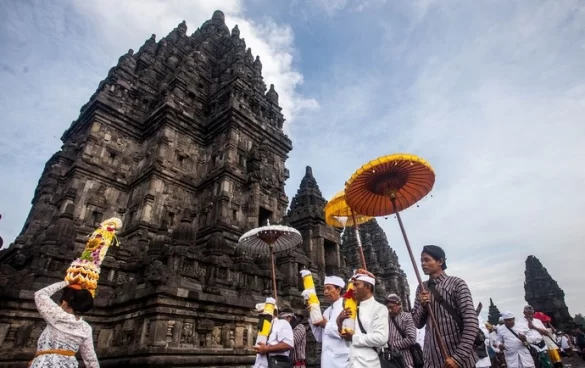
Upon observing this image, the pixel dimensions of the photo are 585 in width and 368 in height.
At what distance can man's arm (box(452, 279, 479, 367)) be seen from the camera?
276 centimetres

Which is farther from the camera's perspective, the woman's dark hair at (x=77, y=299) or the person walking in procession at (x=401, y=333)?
the person walking in procession at (x=401, y=333)

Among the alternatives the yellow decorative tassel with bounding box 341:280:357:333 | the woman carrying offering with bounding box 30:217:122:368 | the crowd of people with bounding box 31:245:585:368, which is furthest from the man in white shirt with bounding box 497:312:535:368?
the woman carrying offering with bounding box 30:217:122:368

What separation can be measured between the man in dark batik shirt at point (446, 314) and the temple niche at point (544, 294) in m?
27.8

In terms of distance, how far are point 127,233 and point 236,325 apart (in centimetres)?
873

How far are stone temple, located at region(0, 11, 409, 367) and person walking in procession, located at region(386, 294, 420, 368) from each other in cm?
462

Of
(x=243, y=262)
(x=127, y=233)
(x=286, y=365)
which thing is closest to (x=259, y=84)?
(x=127, y=233)

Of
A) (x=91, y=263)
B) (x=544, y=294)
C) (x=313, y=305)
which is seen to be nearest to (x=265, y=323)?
(x=313, y=305)

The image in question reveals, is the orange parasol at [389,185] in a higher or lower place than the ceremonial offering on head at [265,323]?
higher

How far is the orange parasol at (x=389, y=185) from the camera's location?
4.64 meters

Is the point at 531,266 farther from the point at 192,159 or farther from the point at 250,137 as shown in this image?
the point at 192,159

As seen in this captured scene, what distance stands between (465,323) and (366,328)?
3.06 feet

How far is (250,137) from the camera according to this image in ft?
63.3

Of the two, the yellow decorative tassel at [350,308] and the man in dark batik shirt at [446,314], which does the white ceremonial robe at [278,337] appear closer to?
the yellow decorative tassel at [350,308]

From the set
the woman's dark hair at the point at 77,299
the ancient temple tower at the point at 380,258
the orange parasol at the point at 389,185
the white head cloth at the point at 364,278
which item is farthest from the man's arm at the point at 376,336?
the ancient temple tower at the point at 380,258
